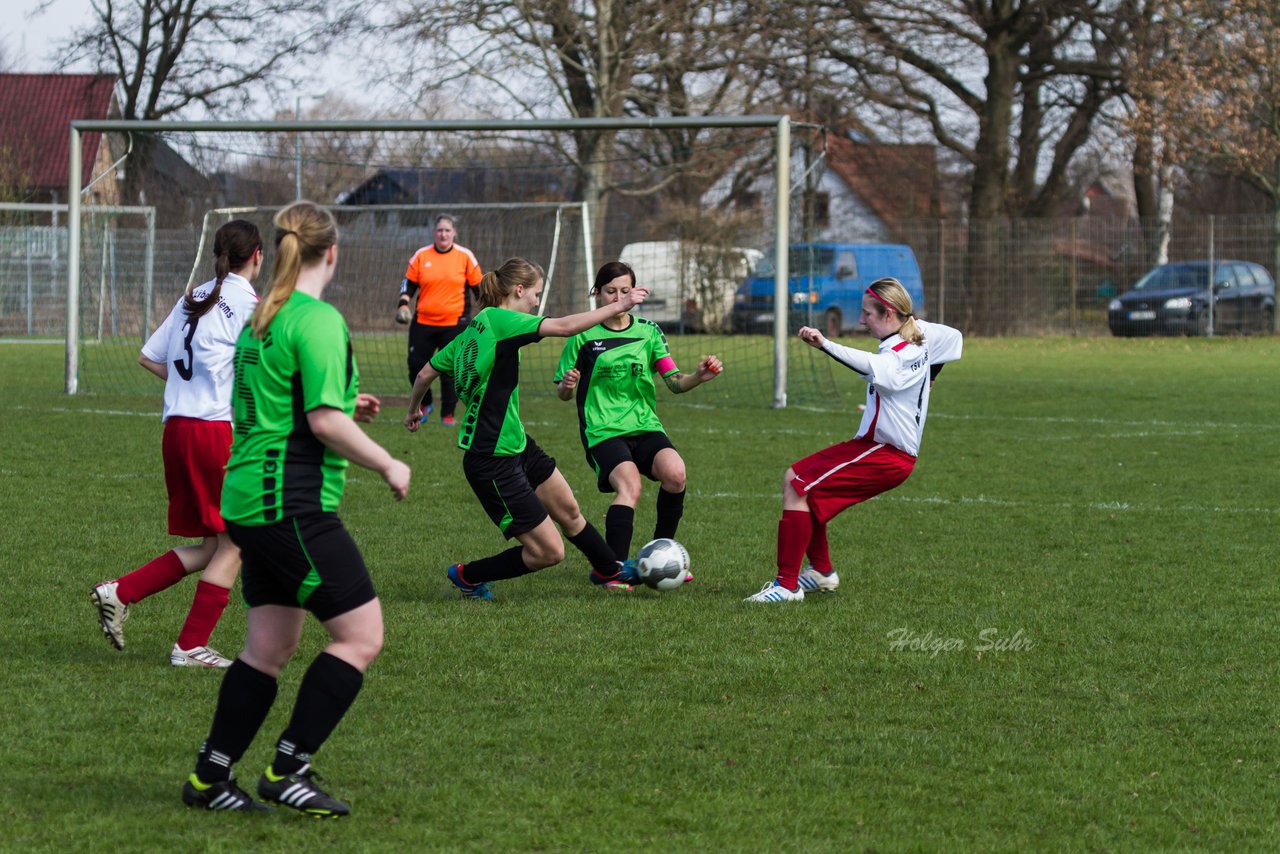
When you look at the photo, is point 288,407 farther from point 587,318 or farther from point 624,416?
point 624,416

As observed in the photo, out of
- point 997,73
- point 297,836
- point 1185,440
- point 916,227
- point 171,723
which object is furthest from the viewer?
point 997,73

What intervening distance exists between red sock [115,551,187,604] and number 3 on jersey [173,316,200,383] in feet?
2.33

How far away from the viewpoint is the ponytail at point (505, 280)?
6.72m

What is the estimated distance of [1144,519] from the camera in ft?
30.7

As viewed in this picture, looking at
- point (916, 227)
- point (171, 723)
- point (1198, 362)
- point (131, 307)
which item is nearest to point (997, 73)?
point (916, 227)

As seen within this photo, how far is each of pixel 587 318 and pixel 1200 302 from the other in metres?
28.7

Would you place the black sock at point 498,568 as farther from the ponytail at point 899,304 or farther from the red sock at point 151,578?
the ponytail at point 899,304

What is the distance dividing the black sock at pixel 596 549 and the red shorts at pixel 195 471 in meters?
2.01

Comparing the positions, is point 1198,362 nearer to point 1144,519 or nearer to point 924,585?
point 1144,519

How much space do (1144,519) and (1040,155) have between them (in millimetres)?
32189

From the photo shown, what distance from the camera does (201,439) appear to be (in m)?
5.76

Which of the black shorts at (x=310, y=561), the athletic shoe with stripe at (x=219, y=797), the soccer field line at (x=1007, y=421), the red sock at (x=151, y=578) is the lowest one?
the athletic shoe with stripe at (x=219, y=797)

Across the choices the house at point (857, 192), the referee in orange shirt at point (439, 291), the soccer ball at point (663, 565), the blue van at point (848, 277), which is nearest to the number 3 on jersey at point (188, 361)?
the soccer ball at point (663, 565)

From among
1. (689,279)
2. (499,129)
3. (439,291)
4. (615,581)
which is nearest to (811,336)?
(615,581)
